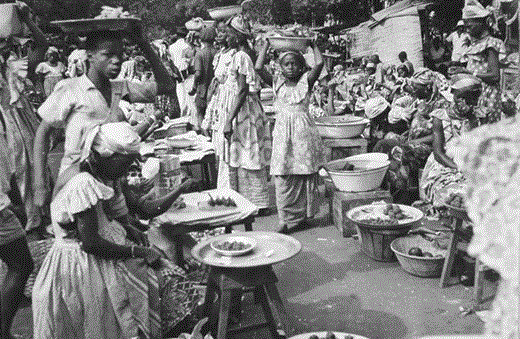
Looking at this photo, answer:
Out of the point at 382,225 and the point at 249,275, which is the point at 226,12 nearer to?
the point at 382,225

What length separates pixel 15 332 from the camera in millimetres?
4508

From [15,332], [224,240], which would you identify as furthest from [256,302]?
[15,332]

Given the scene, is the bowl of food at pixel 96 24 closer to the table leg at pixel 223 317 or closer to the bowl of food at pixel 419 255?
the table leg at pixel 223 317

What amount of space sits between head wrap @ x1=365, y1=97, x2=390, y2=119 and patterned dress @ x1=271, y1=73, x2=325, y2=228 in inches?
86.2

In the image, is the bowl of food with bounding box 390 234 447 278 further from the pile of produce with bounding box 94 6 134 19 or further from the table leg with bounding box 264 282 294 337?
the pile of produce with bounding box 94 6 134 19

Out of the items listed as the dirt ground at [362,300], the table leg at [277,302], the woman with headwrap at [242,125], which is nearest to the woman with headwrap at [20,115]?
the dirt ground at [362,300]

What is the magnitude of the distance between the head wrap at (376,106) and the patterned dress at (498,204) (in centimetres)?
728

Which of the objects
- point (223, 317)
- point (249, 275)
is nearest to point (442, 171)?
point (249, 275)

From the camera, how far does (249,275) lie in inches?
151

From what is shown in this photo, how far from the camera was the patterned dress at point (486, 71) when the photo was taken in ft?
19.1

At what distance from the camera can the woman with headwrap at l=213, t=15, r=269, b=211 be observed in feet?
22.2

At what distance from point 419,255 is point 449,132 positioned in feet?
5.05

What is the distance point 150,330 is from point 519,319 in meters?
2.69

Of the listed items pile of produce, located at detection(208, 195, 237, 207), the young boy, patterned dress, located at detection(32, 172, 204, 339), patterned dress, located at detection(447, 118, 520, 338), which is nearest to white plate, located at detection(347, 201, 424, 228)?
pile of produce, located at detection(208, 195, 237, 207)
